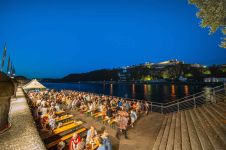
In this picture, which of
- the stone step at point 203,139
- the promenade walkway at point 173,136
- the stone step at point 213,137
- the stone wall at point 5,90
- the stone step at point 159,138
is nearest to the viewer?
the stone wall at point 5,90

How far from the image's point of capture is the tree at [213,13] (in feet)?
27.2

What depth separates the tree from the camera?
8.28 m

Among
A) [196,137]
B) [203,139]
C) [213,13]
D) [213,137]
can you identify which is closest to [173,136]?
[196,137]

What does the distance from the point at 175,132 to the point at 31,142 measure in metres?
9.06

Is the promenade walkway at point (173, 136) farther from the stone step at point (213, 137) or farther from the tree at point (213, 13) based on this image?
the tree at point (213, 13)

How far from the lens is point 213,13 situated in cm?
888

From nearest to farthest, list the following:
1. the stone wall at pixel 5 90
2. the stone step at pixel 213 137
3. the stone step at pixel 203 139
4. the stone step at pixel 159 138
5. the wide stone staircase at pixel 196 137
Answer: the stone wall at pixel 5 90 < the stone step at pixel 213 137 < the stone step at pixel 203 139 < the wide stone staircase at pixel 196 137 < the stone step at pixel 159 138

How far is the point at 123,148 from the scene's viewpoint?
797 centimetres

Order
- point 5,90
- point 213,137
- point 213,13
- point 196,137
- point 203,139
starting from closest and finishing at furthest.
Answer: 1. point 5,90
2. point 213,137
3. point 203,139
4. point 196,137
5. point 213,13

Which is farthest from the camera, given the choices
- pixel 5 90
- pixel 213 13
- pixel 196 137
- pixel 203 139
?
pixel 213 13

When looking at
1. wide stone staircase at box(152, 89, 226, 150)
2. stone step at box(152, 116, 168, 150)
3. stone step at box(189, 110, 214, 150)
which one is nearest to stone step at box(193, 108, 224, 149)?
wide stone staircase at box(152, 89, 226, 150)

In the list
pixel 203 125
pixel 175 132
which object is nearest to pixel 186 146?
pixel 175 132

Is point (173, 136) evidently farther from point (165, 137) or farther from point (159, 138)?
point (159, 138)

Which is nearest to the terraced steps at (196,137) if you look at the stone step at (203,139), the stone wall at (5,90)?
the stone step at (203,139)
